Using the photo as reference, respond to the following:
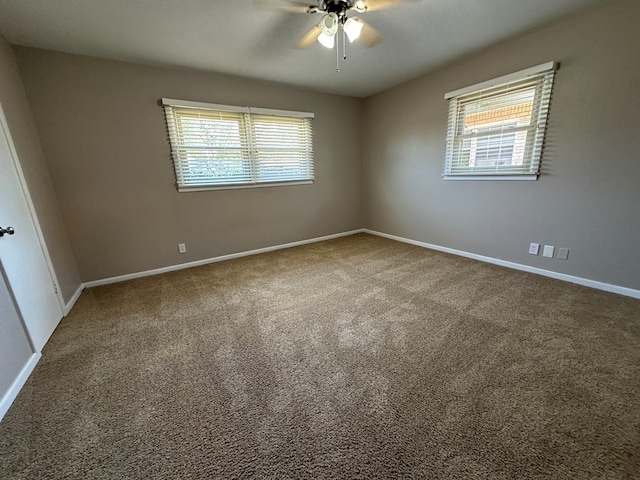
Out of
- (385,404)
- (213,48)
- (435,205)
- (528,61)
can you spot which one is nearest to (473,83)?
(528,61)

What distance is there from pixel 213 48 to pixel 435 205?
11.0 feet

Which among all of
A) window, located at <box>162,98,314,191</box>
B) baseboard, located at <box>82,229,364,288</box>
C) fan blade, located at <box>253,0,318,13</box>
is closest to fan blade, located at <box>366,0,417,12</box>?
fan blade, located at <box>253,0,318,13</box>

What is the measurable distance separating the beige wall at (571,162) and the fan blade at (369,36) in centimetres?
132

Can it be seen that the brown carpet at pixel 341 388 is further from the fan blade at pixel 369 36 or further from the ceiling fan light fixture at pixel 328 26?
the fan blade at pixel 369 36

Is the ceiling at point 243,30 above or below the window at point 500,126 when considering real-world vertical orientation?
above

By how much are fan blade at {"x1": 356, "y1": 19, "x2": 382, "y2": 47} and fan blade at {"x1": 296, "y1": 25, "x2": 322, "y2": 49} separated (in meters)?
0.42

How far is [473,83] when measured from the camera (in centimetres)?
301

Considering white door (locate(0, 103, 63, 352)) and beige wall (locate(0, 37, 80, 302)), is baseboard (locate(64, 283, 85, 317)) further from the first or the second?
white door (locate(0, 103, 63, 352))

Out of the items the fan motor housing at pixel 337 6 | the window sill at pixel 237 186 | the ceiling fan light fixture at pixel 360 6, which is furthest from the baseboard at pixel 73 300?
the ceiling fan light fixture at pixel 360 6

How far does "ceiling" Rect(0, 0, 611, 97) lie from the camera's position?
194 centimetres

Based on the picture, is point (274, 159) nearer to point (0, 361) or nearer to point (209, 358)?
point (209, 358)

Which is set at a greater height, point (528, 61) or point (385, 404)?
point (528, 61)

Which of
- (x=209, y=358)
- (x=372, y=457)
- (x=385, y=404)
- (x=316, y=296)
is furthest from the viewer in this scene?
(x=316, y=296)

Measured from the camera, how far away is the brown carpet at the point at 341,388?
1.06 m
